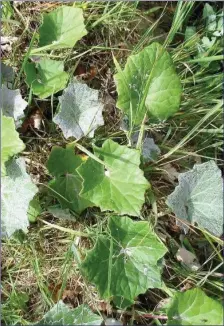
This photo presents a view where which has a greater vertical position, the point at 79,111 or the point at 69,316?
the point at 79,111

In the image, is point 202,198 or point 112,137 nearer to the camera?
point 202,198

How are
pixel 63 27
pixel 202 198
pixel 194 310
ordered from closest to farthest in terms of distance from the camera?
pixel 194 310
pixel 202 198
pixel 63 27

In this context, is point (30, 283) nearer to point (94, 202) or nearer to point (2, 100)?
point (94, 202)

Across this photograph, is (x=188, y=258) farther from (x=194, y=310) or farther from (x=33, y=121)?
(x=33, y=121)

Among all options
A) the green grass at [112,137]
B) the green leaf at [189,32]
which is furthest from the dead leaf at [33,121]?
the green leaf at [189,32]

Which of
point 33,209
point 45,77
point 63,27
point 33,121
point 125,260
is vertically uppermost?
point 63,27

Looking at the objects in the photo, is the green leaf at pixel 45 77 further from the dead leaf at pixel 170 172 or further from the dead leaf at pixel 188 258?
the dead leaf at pixel 188 258

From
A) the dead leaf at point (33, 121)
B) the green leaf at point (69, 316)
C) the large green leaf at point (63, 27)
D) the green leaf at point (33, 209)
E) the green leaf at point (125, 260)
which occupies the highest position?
the large green leaf at point (63, 27)

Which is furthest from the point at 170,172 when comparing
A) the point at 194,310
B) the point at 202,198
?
the point at 194,310
